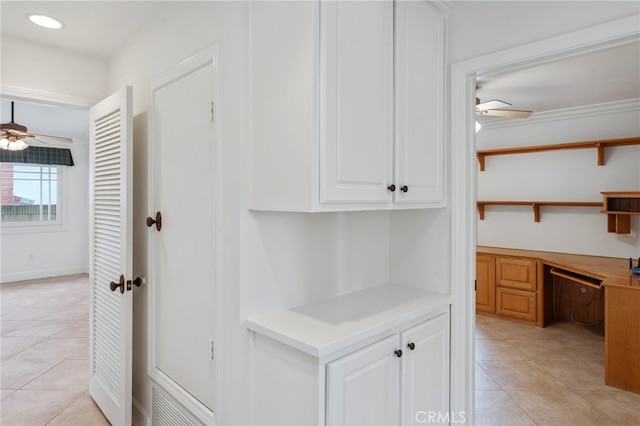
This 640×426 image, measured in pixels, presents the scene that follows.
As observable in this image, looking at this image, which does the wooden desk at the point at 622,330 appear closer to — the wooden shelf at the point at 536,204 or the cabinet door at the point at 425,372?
the wooden shelf at the point at 536,204

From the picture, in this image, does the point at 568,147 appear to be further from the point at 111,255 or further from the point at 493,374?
the point at 111,255

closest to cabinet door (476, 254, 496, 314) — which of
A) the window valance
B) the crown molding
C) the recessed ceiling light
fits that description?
the crown molding

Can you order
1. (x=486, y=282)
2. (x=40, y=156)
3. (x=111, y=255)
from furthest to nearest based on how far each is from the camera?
(x=40, y=156)
(x=486, y=282)
(x=111, y=255)

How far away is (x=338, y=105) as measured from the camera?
4.16 ft

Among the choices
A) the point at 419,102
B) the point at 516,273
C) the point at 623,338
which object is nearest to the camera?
the point at 419,102

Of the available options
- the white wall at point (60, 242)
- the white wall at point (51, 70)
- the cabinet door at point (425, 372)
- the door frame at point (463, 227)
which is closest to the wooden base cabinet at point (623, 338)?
the door frame at point (463, 227)

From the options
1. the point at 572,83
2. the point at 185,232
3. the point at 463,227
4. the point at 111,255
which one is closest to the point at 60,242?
the point at 111,255

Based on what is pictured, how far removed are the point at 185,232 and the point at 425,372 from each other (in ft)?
4.25

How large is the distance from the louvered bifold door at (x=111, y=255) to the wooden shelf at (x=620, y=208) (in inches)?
169

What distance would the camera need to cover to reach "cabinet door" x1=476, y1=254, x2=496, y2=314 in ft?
14.6

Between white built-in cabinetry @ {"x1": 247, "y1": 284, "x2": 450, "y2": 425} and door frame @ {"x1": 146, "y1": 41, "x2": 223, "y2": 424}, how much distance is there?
25cm

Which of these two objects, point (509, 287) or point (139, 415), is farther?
point (509, 287)

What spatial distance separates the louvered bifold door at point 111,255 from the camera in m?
1.99

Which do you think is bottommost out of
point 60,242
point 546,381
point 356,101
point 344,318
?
point 546,381
